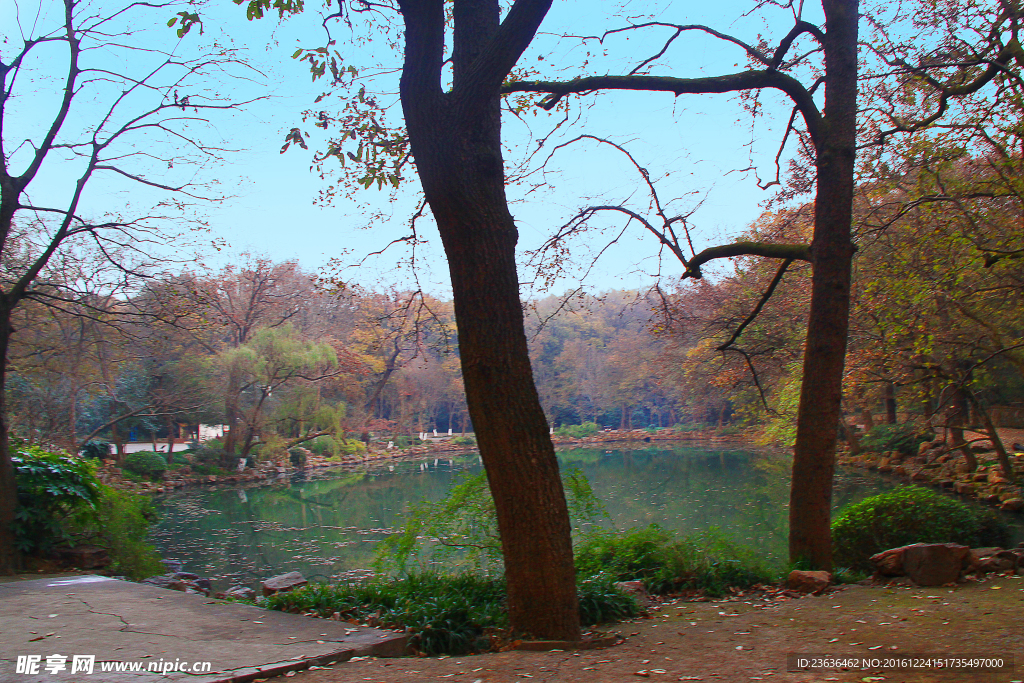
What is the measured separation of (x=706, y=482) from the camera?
55.0 ft

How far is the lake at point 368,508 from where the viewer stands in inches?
388

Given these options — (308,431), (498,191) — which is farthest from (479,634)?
(308,431)

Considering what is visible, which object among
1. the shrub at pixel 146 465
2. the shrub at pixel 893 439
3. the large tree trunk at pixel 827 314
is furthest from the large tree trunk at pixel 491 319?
the shrub at pixel 146 465

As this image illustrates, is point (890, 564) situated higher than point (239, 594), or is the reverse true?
point (890, 564)

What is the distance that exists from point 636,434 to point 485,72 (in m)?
32.2

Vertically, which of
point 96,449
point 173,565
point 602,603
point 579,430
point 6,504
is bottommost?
point 173,565

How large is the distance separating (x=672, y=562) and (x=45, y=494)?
6.01m

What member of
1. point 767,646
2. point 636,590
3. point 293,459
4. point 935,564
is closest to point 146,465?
point 293,459

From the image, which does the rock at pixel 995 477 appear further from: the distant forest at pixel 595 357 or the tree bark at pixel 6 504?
the tree bark at pixel 6 504

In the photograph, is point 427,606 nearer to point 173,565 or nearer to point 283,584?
point 283,584

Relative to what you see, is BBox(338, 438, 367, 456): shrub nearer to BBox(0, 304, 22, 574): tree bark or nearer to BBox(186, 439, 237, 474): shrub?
BBox(186, 439, 237, 474): shrub

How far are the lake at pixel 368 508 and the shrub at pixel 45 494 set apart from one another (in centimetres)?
278

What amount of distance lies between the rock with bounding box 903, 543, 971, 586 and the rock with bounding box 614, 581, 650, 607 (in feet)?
7.01

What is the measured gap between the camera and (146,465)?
17.9 meters
